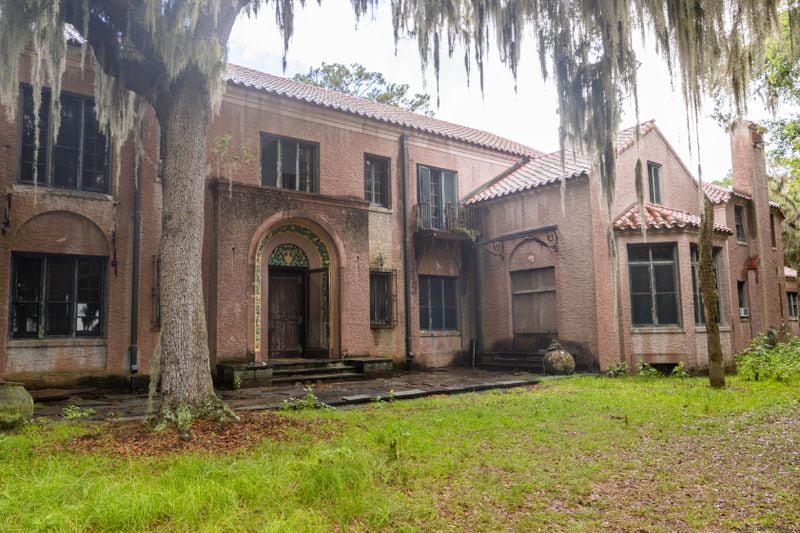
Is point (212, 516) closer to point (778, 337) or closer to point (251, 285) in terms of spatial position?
point (251, 285)

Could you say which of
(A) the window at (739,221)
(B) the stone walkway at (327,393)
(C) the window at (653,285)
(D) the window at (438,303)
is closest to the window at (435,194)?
(D) the window at (438,303)

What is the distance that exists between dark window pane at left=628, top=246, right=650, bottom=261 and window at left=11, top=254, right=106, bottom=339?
41.0 feet

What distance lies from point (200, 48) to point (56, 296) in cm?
709

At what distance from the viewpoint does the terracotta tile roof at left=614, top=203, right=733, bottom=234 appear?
13.7m

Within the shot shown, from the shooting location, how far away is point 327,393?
1059cm

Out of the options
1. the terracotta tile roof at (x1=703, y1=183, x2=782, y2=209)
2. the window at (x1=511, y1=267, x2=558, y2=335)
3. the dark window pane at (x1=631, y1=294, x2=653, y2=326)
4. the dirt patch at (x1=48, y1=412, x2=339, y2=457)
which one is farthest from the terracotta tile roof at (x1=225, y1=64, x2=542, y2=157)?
the dirt patch at (x1=48, y1=412, x2=339, y2=457)

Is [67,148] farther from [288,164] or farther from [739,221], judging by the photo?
[739,221]

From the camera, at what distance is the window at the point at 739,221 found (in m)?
18.7

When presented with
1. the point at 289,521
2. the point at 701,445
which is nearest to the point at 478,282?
the point at 701,445

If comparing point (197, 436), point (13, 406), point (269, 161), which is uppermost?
point (269, 161)

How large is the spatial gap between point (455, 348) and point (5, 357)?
11.3m

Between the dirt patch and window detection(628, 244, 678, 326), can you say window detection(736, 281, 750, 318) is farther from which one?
the dirt patch

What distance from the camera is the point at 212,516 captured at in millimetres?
3957

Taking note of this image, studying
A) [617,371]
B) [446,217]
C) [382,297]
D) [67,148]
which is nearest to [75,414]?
[67,148]
